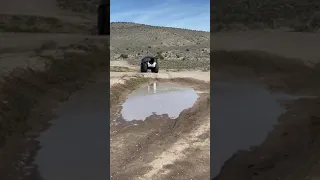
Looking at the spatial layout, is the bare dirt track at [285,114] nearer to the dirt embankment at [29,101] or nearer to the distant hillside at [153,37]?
the dirt embankment at [29,101]

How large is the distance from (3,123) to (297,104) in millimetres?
6669

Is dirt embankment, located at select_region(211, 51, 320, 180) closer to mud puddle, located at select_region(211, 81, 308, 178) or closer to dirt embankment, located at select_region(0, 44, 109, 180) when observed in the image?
mud puddle, located at select_region(211, 81, 308, 178)

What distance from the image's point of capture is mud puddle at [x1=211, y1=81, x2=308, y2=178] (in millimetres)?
7757

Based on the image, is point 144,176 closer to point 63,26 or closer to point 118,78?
point 118,78

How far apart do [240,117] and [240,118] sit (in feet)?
0.37

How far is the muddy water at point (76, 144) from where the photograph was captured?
673 cm

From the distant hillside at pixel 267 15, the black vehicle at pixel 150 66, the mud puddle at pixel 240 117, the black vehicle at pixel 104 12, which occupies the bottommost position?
the mud puddle at pixel 240 117

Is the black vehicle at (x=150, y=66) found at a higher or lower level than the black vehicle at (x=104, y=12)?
lower

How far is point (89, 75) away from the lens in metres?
15.5

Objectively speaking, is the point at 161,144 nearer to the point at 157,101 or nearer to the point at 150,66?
the point at 157,101

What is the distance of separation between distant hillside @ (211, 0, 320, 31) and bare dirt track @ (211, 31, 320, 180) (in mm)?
7222

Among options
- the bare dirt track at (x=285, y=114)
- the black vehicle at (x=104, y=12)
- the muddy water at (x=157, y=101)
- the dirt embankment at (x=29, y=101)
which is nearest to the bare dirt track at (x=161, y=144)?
the muddy water at (x=157, y=101)

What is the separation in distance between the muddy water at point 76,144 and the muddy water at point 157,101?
1.19m

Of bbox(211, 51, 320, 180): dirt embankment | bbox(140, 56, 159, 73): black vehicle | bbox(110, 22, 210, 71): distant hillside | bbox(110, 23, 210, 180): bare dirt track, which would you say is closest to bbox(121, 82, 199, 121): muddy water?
bbox(110, 23, 210, 180): bare dirt track
